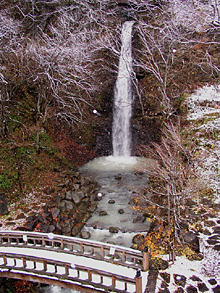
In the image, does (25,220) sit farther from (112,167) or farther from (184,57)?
(184,57)

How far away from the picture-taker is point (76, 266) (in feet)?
21.4

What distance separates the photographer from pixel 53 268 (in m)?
7.06

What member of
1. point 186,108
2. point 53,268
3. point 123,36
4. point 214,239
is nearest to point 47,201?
point 53,268

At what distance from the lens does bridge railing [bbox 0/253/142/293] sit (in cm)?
615

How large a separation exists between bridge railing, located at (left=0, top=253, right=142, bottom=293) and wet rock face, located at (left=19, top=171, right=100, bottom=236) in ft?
6.50

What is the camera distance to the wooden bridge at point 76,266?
6.34m

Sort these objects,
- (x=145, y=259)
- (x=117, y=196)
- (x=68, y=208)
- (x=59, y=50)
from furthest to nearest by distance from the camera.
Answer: (x=117, y=196) → (x=59, y=50) → (x=68, y=208) → (x=145, y=259)

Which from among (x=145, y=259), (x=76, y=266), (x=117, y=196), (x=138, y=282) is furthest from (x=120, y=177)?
(x=138, y=282)

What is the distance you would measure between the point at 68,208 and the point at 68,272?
13.8 ft

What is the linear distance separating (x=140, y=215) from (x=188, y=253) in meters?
3.13

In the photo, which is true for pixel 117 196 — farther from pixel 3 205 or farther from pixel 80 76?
pixel 80 76

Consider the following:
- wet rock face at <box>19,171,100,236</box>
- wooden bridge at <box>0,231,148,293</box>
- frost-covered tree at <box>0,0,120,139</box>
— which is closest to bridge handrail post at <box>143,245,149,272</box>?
A: wooden bridge at <box>0,231,148,293</box>

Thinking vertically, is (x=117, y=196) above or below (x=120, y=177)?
below

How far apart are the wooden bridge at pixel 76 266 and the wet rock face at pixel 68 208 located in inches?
74.7
